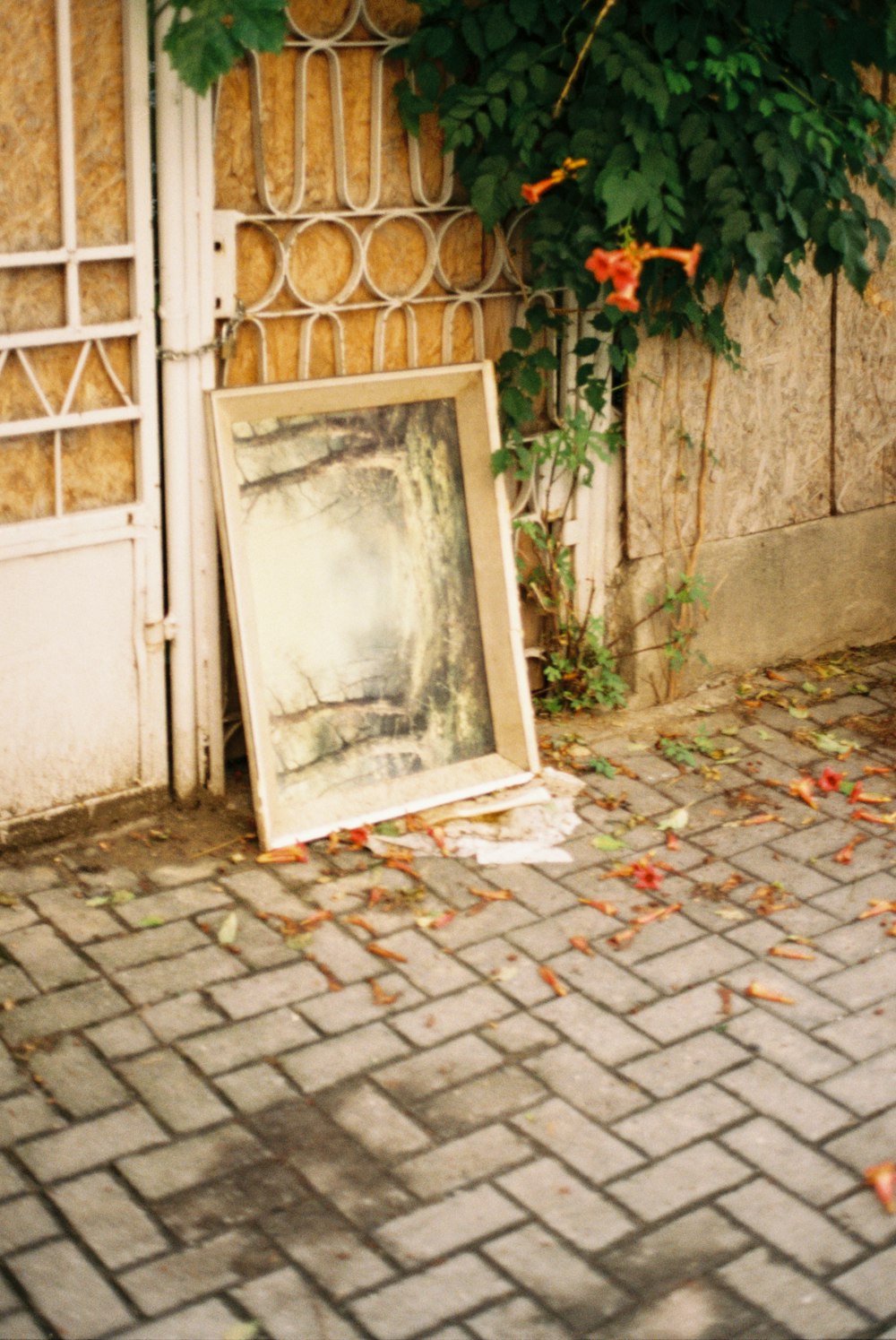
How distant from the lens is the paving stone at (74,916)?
4.54m

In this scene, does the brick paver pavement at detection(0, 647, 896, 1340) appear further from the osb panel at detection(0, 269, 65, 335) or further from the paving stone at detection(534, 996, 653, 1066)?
the osb panel at detection(0, 269, 65, 335)

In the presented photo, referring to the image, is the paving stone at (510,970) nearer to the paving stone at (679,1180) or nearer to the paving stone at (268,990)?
the paving stone at (268,990)

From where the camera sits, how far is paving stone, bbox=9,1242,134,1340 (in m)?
3.18

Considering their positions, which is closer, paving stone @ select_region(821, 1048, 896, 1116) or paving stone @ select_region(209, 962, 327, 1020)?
paving stone @ select_region(821, 1048, 896, 1116)

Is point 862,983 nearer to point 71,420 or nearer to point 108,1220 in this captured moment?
point 108,1220

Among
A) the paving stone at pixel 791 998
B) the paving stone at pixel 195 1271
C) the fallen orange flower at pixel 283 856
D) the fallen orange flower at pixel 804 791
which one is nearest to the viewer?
the paving stone at pixel 195 1271

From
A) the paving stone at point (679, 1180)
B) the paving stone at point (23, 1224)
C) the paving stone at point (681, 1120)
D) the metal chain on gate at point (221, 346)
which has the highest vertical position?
the metal chain on gate at point (221, 346)

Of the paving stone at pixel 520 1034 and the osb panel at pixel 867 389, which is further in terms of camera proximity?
the osb panel at pixel 867 389

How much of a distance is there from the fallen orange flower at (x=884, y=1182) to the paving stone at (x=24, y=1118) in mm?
1888

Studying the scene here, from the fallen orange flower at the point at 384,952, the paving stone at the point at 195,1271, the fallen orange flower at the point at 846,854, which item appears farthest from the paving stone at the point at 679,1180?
the fallen orange flower at the point at 846,854

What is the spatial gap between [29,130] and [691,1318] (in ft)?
11.4

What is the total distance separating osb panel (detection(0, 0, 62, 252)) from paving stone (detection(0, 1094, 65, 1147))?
91.0 inches

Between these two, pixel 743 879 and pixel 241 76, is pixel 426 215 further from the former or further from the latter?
pixel 743 879

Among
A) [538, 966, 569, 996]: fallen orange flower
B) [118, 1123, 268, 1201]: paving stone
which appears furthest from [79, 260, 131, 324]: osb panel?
[118, 1123, 268, 1201]: paving stone
